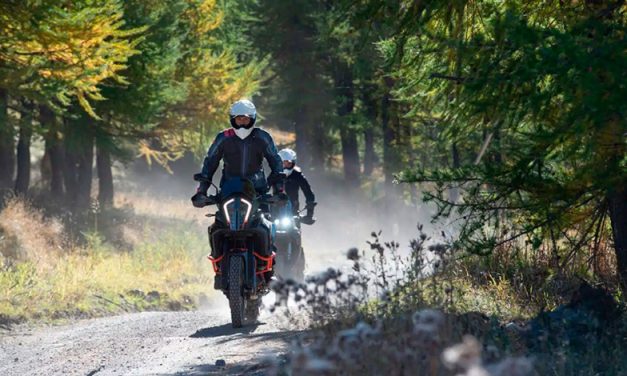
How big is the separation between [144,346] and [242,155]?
243 cm

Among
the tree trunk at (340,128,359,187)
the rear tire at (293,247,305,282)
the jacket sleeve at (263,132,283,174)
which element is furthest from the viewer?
the tree trunk at (340,128,359,187)

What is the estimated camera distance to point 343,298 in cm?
863

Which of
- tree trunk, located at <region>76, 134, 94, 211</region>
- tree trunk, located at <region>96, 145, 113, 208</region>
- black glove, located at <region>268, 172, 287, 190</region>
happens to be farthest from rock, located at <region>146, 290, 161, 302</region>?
tree trunk, located at <region>96, 145, 113, 208</region>

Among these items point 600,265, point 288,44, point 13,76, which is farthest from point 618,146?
point 288,44

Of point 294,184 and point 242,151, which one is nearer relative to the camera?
point 242,151

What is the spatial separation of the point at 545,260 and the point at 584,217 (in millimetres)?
1087

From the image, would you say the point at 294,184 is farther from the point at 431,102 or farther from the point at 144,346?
the point at 144,346

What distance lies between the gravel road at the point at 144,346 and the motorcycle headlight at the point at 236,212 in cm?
108

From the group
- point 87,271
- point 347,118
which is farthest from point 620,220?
point 347,118

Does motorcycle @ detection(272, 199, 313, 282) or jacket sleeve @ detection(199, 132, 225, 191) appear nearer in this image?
jacket sleeve @ detection(199, 132, 225, 191)

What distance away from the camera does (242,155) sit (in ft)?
40.1

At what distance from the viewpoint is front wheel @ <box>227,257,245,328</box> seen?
11711 millimetres

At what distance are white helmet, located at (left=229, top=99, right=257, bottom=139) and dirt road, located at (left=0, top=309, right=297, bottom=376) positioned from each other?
6.73ft

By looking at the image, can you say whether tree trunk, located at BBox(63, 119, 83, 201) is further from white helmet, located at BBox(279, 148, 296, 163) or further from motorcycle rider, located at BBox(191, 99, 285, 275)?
motorcycle rider, located at BBox(191, 99, 285, 275)
